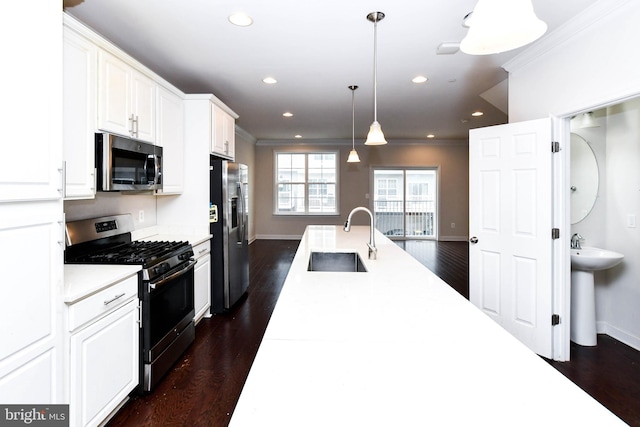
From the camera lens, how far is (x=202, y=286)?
126 inches

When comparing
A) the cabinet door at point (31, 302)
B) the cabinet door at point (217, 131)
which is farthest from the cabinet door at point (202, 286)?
the cabinet door at point (31, 302)

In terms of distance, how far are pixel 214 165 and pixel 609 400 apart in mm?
3664

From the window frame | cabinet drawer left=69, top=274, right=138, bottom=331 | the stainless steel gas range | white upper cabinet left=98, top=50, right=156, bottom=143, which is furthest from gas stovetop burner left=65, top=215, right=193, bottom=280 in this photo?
the window frame

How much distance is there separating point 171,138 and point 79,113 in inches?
45.5

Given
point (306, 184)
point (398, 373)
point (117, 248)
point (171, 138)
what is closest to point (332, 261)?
point (117, 248)

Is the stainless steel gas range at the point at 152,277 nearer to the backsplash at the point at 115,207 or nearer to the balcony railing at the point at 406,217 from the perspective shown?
the backsplash at the point at 115,207

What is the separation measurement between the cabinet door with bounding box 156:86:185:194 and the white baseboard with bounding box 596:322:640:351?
4.24 meters

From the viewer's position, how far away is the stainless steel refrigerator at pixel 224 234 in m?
3.42

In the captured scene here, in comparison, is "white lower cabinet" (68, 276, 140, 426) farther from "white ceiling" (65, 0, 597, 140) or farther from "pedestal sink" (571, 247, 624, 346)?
"pedestal sink" (571, 247, 624, 346)

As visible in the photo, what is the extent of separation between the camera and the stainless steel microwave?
6.76 feet

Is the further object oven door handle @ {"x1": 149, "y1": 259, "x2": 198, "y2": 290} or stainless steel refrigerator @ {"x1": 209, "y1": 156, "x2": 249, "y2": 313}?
stainless steel refrigerator @ {"x1": 209, "y1": 156, "x2": 249, "y2": 313}

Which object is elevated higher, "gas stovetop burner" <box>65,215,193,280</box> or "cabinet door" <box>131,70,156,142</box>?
"cabinet door" <box>131,70,156,142</box>

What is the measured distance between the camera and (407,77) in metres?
3.54

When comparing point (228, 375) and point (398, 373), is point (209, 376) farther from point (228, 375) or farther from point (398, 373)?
point (398, 373)
